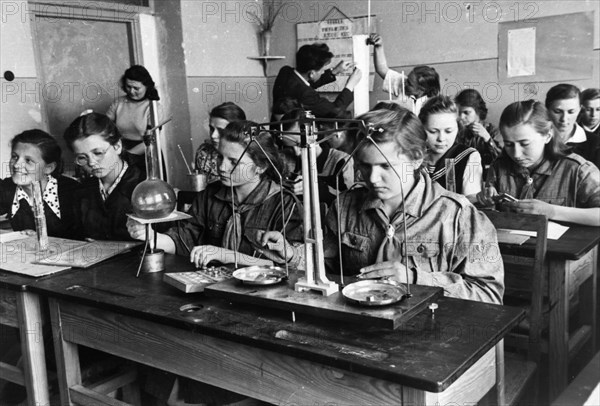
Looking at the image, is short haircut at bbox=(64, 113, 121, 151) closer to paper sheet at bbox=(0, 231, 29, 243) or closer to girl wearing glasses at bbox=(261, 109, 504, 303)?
paper sheet at bbox=(0, 231, 29, 243)

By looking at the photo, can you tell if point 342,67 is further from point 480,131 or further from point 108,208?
point 108,208

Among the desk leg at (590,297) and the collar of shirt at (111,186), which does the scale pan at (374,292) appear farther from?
the collar of shirt at (111,186)

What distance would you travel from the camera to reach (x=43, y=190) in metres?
3.30

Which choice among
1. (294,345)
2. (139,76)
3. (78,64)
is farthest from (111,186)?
(78,64)

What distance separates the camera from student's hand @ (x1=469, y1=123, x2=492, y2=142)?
414 centimetres

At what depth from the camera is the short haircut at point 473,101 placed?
4.30 metres

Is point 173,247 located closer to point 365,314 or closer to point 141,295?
point 141,295

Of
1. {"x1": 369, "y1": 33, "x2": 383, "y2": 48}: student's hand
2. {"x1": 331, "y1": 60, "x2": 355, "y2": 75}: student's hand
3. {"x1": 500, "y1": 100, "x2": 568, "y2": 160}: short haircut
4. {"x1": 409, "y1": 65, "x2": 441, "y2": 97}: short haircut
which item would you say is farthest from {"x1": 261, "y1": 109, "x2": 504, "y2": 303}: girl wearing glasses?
{"x1": 331, "y1": 60, "x2": 355, "y2": 75}: student's hand

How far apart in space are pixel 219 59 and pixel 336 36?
1.07 metres

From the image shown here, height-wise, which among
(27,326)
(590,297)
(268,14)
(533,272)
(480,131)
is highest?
(268,14)

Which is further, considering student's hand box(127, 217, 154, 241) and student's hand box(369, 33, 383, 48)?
student's hand box(369, 33, 383, 48)

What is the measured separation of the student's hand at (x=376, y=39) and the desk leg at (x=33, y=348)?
3.51m

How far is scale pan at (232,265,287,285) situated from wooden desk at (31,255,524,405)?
0.08 metres

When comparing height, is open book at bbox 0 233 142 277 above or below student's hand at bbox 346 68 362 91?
below
